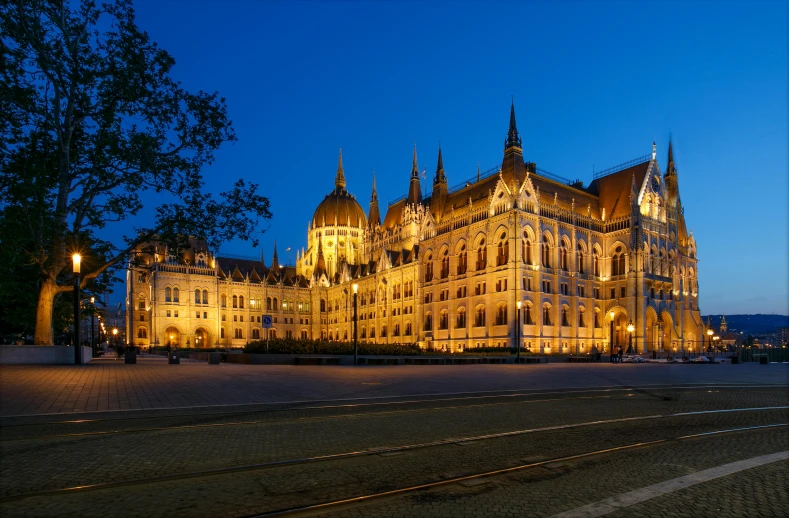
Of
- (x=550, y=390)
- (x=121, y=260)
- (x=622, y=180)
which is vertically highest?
(x=622, y=180)

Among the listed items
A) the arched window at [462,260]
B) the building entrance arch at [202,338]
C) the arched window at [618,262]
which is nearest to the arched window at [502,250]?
the arched window at [462,260]

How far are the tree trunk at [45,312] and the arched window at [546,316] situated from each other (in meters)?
51.2

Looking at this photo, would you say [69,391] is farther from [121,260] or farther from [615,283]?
[615,283]

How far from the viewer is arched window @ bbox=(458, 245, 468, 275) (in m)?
70.9

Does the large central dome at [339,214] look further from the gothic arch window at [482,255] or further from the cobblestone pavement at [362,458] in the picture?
the cobblestone pavement at [362,458]

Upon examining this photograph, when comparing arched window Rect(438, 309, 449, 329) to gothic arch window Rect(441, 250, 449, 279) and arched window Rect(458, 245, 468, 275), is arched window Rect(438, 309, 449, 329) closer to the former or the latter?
gothic arch window Rect(441, 250, 449, 279)

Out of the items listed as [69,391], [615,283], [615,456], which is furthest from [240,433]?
[615,283]

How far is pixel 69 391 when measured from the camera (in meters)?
14.2

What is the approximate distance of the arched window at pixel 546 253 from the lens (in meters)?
64.9

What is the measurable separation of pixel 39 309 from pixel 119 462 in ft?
74.1

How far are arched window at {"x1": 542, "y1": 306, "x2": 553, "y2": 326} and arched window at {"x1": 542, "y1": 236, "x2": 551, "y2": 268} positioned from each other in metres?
5.26

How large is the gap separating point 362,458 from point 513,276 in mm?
55425

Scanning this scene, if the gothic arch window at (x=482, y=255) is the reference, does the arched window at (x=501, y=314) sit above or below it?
below

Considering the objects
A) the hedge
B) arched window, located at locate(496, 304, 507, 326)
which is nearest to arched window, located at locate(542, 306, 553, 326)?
arched window, located at locate(496, 304, 507, 326)
